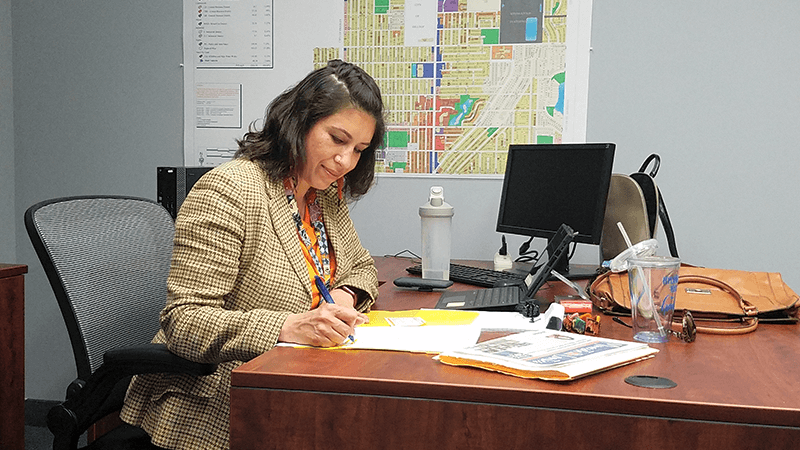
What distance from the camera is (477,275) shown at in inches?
77.6

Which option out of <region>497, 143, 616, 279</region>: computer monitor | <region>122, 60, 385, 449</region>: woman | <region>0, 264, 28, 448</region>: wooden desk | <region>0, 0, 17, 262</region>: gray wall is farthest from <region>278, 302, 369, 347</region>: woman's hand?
<region>0, 0, 17, 262</region>: gray wall

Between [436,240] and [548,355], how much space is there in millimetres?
929

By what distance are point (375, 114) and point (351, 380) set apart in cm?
79

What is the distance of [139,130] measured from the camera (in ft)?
9.31

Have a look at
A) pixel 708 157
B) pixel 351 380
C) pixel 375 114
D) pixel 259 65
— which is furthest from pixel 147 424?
pixel 708 157

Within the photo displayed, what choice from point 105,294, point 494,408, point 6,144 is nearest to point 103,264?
point 105,294

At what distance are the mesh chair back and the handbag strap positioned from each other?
3.70ft

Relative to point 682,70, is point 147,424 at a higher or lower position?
lower

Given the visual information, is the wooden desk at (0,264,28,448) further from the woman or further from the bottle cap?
the bottle cap

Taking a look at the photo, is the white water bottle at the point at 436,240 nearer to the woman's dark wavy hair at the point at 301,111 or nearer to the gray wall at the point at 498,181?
the woman's dark wavy hair at the point at 301,111

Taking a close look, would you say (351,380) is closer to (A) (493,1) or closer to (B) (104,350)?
(B) (104,350)

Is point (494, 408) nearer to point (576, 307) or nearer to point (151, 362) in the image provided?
point (576, 307)

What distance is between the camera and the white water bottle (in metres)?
1.83

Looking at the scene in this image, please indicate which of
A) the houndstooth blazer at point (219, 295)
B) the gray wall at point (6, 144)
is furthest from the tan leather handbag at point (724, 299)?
the gray wall at point (6, 144)
